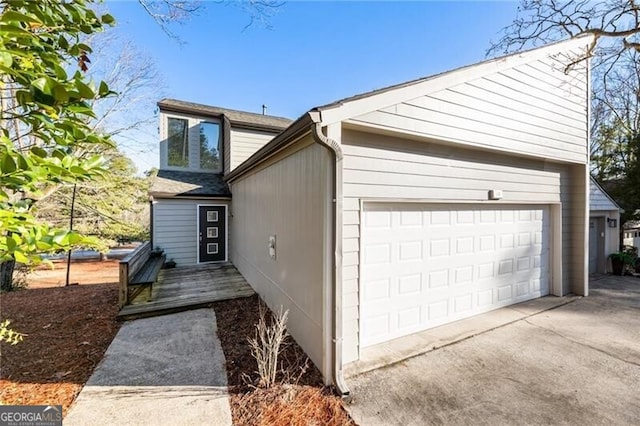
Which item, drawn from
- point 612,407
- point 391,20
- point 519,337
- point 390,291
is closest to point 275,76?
point 391,20

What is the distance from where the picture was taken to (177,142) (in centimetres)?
1007

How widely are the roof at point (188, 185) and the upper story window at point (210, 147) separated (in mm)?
348

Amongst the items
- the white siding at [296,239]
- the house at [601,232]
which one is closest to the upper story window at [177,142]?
the white siding at [296,239]

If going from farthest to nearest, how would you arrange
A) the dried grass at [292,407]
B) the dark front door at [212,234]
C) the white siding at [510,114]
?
the dark front door at [212,234]
the white siding at [510,114]
the dried grass at [292,407]

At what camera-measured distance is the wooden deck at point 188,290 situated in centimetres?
513

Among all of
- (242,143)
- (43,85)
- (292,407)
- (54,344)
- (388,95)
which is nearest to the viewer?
(43,85)

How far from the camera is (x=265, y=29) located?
15.3 ft

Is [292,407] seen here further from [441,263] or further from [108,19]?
[108,19]

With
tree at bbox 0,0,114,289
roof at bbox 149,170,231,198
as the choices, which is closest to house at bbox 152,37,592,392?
tree at bbox 0,0,114,289

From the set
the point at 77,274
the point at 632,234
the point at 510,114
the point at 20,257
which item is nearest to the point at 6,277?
the point at 77,274

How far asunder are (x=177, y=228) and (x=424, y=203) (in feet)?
26.1

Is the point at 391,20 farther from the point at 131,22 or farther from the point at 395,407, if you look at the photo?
the point at 395,407

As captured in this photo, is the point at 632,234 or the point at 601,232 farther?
the point at 632,234

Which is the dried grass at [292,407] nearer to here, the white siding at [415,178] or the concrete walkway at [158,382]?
the concrete walkway at [158,382]
